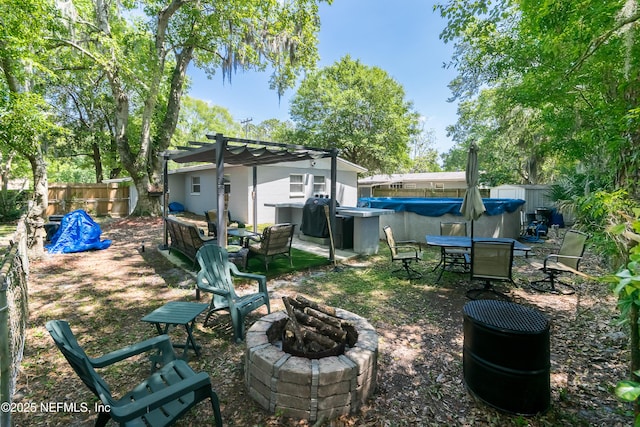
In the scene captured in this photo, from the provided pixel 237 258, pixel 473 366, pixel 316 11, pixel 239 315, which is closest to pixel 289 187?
pixel 316 11

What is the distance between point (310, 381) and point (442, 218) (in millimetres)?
8433

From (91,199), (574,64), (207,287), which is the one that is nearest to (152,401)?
(207,287)

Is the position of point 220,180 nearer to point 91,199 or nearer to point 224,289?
point 224,289

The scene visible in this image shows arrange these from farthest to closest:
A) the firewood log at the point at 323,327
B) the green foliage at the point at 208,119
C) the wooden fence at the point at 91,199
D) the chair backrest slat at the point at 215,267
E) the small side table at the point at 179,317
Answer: the green foliage at the point at 208,119, the wooden fence at the point at 91,199, the chair backrest slat at the point at 215,267, the small side table at the point at 179,317, the firewood log at the point at 323,327

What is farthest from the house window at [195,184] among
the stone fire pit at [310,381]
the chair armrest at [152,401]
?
the chair armrest at [152,401]

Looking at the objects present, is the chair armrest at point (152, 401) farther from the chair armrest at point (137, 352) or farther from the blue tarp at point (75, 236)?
the blue tarp at point (75, 236)

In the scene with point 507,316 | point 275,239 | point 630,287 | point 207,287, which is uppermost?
point 630,287

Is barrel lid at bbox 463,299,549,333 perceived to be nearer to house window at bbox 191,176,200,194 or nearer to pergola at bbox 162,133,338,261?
pergola at bbox 162,133,338,261

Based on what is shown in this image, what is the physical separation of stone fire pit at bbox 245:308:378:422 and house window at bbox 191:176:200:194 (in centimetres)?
1749

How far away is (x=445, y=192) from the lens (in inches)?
861

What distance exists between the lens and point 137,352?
7.57 feet

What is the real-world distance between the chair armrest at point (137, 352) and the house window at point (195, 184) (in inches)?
678

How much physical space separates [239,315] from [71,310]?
292 centimetres

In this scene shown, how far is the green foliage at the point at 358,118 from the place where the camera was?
21125 mm
